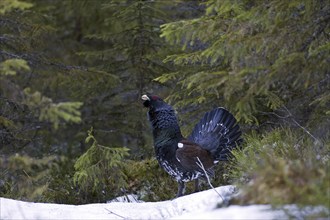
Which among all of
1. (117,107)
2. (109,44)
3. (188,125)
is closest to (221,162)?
(188,125)

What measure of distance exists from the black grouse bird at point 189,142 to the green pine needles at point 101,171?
2.93 ft

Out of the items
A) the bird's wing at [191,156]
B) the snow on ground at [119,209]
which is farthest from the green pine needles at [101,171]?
the snow on ground at [119,209]

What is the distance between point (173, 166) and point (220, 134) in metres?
0.93

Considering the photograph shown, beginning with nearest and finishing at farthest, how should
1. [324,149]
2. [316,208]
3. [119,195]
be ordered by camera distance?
[316,208] < [324,149] < [119,195]

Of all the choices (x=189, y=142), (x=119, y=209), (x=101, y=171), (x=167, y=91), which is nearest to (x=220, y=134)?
(x=189, y=142)

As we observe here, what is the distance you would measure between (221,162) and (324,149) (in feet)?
7.91

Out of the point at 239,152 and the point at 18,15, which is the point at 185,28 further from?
the point at 18,15

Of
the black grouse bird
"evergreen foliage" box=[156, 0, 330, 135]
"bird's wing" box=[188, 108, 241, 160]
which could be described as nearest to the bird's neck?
the black grouse bird

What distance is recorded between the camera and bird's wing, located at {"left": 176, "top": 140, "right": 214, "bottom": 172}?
7012mm

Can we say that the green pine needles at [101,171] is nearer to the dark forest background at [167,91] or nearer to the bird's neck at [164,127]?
the dark forest background at [167,91]

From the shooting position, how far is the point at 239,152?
23.9 feet

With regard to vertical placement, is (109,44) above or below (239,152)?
below

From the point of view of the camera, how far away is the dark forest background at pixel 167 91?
5.00m

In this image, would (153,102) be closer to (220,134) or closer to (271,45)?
(220,134)
